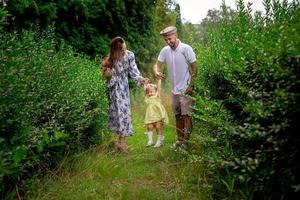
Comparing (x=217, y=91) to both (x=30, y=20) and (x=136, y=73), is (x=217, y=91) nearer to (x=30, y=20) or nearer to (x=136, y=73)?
(x=136, y=73)

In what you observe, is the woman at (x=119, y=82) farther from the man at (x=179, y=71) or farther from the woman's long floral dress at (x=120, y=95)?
the man at (x=179, y=71)

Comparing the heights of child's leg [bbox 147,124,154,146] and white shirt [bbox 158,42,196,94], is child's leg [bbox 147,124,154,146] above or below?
below

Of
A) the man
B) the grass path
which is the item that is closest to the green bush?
the grass path

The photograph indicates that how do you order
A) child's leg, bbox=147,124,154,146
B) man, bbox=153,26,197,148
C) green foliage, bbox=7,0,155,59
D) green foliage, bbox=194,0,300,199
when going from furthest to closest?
green foliage, bbox=7,0,155,59 → child's leg, bbox=147,124,154,146 → man, bbox=153,26,197,148 → green foliage, bbox=194,0,300,199

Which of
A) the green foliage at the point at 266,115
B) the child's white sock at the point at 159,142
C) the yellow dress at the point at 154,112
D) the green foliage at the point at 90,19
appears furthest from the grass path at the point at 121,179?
the green foliage at the point at 90,19

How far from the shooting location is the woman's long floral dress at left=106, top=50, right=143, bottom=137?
8.55 m

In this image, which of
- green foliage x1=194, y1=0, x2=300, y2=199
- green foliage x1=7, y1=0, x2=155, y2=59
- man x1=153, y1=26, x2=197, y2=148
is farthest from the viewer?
green foliage x1=7, y1=0, x2=155, y2=59

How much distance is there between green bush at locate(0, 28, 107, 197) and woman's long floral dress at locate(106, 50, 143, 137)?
1.03ft

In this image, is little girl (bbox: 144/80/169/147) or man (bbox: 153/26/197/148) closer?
man (bbox: 153/26/197/148)

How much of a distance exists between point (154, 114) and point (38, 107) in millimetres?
5109

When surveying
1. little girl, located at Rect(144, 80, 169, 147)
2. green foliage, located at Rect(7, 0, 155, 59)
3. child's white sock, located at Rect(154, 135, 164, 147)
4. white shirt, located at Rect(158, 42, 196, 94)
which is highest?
green foliage, located at Rect(7, 0, 155, 59)

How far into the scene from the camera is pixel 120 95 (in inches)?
339

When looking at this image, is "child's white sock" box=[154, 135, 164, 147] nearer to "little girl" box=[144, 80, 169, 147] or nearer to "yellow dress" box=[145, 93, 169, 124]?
"little girl" box=[144, 80, 169, 147]

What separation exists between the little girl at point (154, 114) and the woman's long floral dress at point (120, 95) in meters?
0.93
